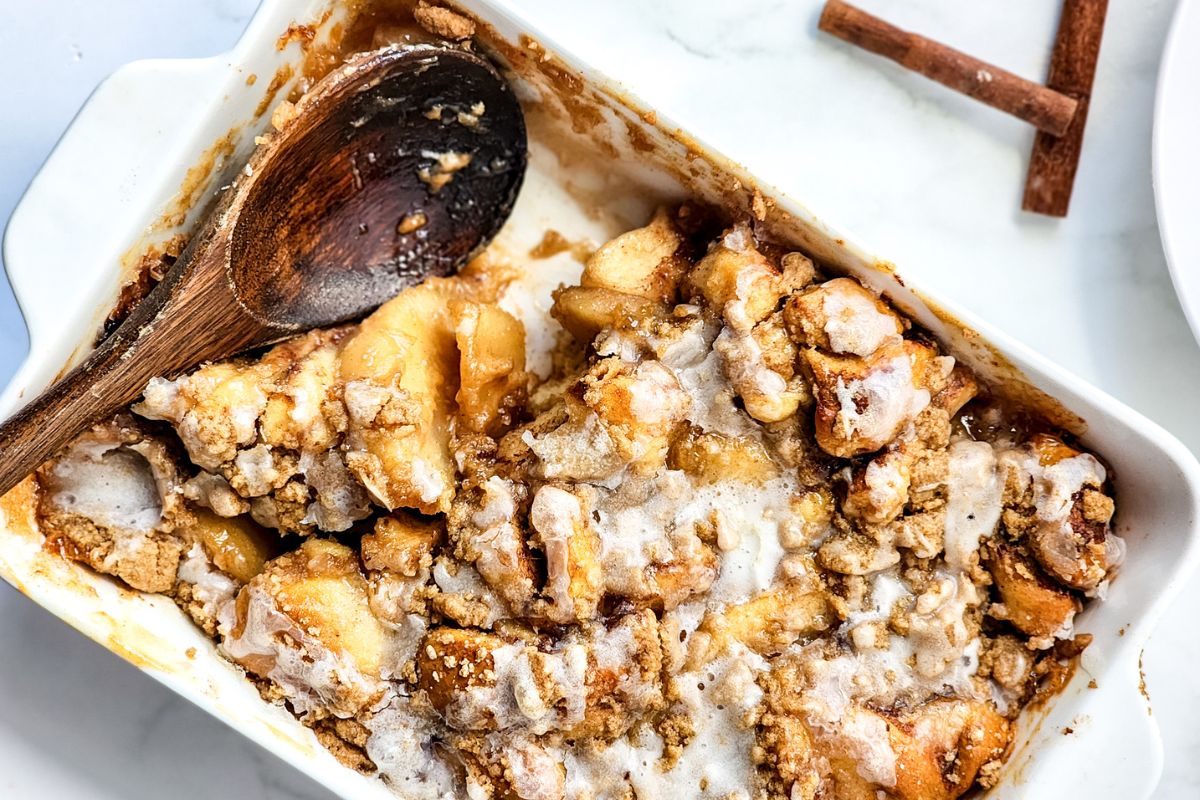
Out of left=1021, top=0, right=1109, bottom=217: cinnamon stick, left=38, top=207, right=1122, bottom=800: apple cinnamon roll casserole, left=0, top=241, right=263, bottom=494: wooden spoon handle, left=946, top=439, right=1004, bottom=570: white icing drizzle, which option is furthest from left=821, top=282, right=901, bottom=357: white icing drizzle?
left=0, top=241, right=263, bottom=494: wooden spoon handle

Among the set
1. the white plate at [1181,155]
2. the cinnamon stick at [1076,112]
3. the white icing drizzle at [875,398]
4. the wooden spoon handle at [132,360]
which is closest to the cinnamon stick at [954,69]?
the cinnamon stick at [1076,112]

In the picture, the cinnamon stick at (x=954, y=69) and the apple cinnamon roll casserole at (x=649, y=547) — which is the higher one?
the cinnamon stick at (x=954, y=69)

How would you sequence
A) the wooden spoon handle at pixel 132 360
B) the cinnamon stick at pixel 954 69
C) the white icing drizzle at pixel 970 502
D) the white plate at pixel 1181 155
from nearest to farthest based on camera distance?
the wooden spoon handle at pixel 132 360 → the white icing drizzle at pixel 970 502 → the white plate at pixel 1181 155 → the cinnamon stick at pixel 954 69

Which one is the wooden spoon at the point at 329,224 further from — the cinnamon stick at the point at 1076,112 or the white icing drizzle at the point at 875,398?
the cinnamon stick at the point at 1076,112

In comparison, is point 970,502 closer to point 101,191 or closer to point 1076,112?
point 1076,112

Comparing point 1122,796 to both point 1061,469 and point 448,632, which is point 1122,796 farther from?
point 448,632

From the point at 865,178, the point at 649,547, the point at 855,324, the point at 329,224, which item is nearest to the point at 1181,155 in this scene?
the point at 865,178
